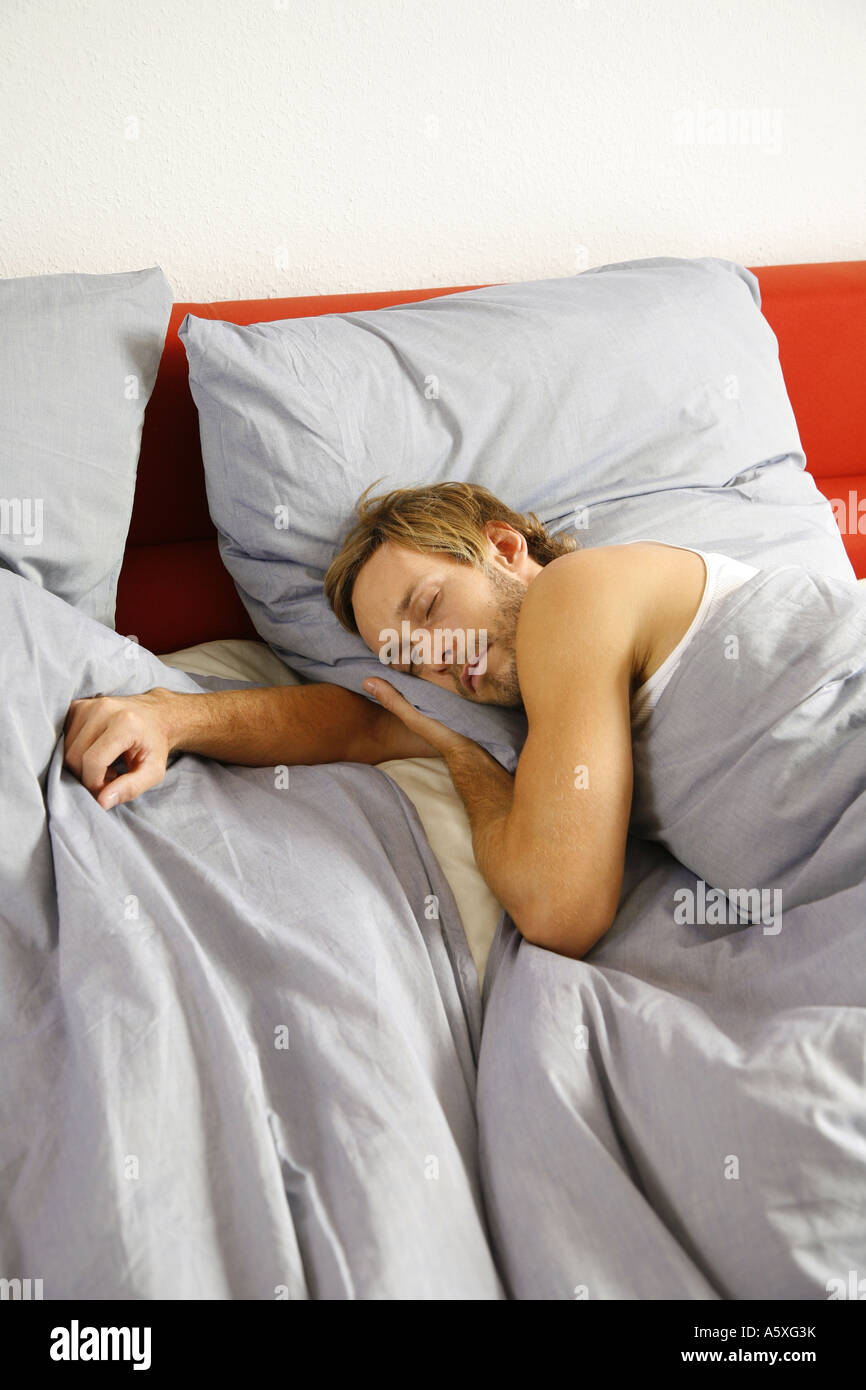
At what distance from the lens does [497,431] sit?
4.60 feet

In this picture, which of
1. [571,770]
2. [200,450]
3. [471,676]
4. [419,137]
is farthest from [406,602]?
[419,137]

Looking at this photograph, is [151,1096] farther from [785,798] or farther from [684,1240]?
[785,798]

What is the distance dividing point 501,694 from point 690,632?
0.26 metres

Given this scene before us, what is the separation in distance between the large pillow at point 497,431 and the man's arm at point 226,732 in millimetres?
64

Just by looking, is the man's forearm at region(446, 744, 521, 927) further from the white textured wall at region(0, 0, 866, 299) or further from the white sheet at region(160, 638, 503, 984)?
the white textured wall at region(0, 0, 866, 299)

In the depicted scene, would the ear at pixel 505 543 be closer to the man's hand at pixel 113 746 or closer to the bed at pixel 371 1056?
the bed at pixel 371 1056

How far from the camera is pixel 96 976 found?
0.88 meters

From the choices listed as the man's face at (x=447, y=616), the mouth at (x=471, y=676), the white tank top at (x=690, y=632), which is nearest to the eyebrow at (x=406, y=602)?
the man's face at (x=447, y=616)

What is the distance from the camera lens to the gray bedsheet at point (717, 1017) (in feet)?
2.39

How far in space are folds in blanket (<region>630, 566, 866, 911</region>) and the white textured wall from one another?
3.14 feet
